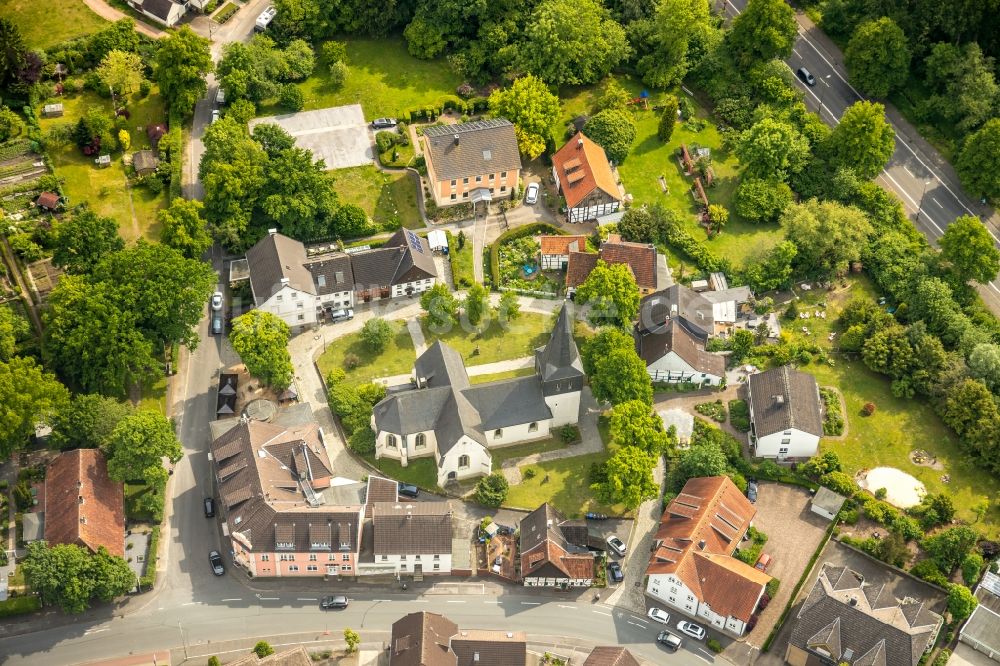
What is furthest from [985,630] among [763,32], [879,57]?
[763,32]

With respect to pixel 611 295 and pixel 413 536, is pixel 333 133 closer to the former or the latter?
pixel 611 295

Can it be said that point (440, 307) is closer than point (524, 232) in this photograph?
Yes

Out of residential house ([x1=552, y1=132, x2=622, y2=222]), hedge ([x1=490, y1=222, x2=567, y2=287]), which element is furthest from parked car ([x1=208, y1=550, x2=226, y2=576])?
residential house ([x1=552, y1=132, x2=622, y2=222])

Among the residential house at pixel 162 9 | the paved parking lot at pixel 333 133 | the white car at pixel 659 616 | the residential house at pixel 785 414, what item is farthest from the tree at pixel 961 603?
the residential house at pixel 162 9

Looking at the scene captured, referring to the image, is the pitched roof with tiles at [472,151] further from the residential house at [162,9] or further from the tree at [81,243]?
the residential house at [162,9]

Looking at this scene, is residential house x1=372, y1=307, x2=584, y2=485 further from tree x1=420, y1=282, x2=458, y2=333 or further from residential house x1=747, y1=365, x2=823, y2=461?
residential house x1=747, y1=365, x2=823, y2=461

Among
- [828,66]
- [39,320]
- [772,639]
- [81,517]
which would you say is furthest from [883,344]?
[39,320]
